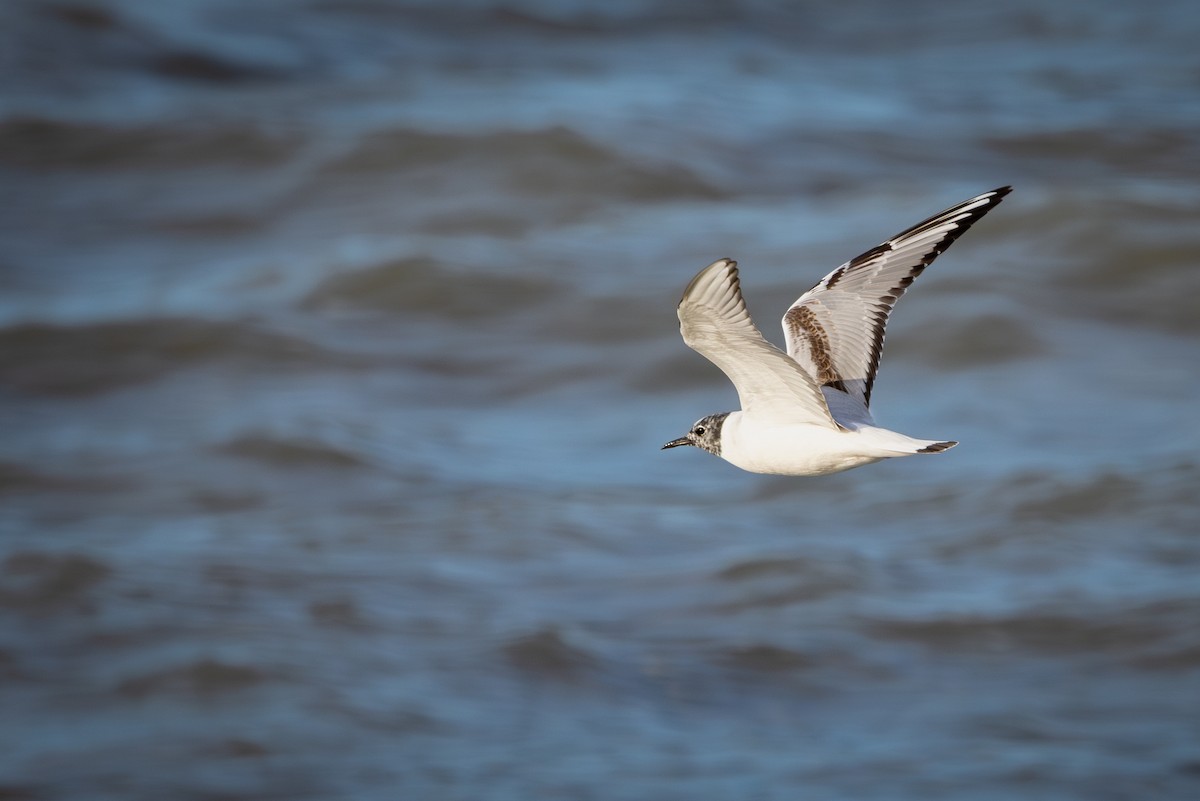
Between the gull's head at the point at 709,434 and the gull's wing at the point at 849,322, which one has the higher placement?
the gull's wing at the point at 849,322

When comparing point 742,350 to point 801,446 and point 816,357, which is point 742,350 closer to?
point 801,446

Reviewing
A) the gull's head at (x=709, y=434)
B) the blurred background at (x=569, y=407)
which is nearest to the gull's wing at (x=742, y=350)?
the gull's head at (x=709, y=434)

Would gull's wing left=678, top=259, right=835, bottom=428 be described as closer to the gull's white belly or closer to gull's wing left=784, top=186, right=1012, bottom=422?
the gull's white belly

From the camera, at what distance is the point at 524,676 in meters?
9.26

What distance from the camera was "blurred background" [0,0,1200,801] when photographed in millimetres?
8734

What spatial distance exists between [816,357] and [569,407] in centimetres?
773

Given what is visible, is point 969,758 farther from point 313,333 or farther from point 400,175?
point 400,175

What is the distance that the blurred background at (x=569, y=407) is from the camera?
28.7 feet

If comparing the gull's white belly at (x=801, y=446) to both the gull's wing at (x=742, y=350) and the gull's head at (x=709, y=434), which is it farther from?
the gull's head at (x=709, y=434)

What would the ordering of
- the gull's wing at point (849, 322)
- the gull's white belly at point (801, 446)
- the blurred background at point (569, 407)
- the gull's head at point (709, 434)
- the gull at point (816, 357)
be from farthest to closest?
the blurred background at point (569, 407)
the gull's head at point (709, 434)
the gull's wing at point (849, 322)
the gull's white belly at point (801, 446)
the gull at point (816, 357)

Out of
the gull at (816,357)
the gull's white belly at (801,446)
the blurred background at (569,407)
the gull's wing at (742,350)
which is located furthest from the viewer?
the blurred background at (569,407)

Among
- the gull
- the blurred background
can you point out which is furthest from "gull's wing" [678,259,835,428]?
the blurred background

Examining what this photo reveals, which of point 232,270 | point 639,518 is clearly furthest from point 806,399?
point 232,270

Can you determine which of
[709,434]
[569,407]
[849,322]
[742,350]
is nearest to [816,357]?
[849,322]
